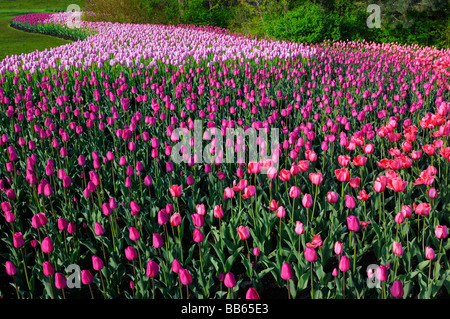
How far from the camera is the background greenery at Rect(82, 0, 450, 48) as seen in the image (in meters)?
14.3

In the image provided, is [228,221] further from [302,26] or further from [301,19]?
[301,19]

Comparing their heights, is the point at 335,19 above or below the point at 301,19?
above

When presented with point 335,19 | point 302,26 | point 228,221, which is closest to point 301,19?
point 302,26

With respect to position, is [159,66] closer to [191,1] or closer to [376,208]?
[376,208]

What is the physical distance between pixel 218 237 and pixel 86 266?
1.03 meters

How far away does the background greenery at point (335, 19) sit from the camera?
47.1 ft

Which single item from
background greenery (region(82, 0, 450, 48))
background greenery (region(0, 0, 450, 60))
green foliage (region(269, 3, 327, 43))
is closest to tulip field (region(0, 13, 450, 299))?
green foliage (region(269, 3, 327, 43))

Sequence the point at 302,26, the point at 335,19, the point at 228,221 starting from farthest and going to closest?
1. the point at 335,19
2. the point at 302,26
3. the point at 228,221

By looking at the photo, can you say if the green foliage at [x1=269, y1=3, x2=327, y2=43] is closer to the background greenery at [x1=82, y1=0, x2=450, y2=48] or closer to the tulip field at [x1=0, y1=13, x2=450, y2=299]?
the background greenery at [x1=82, y1=0, x2=450, y2=48]

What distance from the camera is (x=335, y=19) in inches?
588

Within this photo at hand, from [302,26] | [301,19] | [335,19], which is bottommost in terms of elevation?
[302,26]

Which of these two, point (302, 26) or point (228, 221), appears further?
point (302, 26)

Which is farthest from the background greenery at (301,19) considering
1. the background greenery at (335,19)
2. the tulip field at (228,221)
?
the tulip field at (228,221)

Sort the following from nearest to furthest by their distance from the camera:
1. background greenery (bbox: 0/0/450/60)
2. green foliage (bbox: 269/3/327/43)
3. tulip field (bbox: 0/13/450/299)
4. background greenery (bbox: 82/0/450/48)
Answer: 1. tulip field (bbox: 0/13/450/299)
2. green foliage (bbox: 269/3/327/43)
3. background greenery (bbox: 82/0/450/48)
4. background greenery (bbox: 0/0/450/60)
